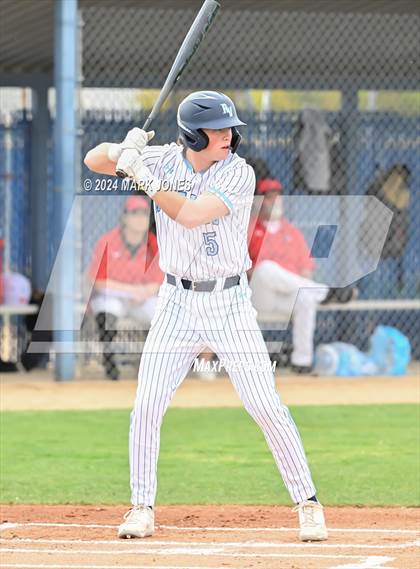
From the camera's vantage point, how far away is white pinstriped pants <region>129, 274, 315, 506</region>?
568 centimetres

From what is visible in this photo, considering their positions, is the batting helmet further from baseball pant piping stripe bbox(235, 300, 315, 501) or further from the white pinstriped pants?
baseball pant piping stripe bbox(235, 300, 315, 501)

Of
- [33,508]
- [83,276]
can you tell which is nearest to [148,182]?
[33,508]

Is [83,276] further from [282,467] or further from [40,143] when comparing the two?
[282,467]

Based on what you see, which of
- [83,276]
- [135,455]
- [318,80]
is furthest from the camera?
[318,80]

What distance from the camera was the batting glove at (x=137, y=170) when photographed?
5.38 m

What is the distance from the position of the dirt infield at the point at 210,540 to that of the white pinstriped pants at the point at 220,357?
0.91 feet

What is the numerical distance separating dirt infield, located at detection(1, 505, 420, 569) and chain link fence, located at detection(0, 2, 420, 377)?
624 centimetres

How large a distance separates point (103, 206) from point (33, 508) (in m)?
6.25

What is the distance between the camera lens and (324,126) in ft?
45.9

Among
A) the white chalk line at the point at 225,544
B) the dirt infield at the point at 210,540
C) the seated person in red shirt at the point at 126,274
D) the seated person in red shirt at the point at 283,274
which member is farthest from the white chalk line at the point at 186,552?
the seated person in red shirt at the point at 283,274

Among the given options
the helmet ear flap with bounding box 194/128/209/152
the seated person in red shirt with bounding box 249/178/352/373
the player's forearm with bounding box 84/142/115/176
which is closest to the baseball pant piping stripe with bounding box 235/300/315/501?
the helmet ear flap with bounding box 194/128/209/152

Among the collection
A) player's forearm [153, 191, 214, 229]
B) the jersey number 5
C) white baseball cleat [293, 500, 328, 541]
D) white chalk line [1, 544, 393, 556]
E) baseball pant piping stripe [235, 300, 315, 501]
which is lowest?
white chalk line [1, 544, 393, 556]

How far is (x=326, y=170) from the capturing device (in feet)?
45.4

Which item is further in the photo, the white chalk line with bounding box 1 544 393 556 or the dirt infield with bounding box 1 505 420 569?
the white chalk line with bounding box 1 544 393 556
